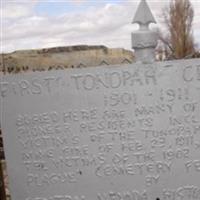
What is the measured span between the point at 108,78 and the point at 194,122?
73 cm

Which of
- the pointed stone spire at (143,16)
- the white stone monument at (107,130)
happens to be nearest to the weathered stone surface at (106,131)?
the white stone monument at (107,130)

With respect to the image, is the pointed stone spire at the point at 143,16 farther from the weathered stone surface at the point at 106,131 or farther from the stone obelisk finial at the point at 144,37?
the weathered stone surface at the point at 106,131

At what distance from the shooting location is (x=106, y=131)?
13.2 ft

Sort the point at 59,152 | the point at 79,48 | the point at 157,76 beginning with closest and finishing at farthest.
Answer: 1. the point at 157,76
2. the point at 59,152
3. the point at 79,48

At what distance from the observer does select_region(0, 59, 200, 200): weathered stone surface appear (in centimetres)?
391

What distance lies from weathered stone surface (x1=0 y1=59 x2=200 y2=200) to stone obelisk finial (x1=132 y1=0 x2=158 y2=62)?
86mm

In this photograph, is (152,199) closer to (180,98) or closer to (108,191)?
(108,191)

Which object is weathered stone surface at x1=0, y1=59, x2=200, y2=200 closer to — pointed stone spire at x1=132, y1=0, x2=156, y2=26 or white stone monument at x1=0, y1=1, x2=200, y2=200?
white stone monument at x1=0, y1=1, x2=200, y2=200

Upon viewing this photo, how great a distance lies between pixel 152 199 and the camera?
13.3 ft

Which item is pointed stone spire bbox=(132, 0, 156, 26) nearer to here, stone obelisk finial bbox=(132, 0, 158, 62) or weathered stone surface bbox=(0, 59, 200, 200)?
stone obelisk finial bbox=(132, 0, 158, 62)

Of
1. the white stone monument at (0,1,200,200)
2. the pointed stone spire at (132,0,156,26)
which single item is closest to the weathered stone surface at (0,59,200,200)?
the white stone monument at (0,1,200,200)

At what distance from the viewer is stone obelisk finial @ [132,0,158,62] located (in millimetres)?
3883

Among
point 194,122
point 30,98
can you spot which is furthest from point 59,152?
point 194,122

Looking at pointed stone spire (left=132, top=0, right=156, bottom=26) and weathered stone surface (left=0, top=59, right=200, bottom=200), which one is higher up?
pointed stone spire (left=132, top=0, right=156, bottom=26)
